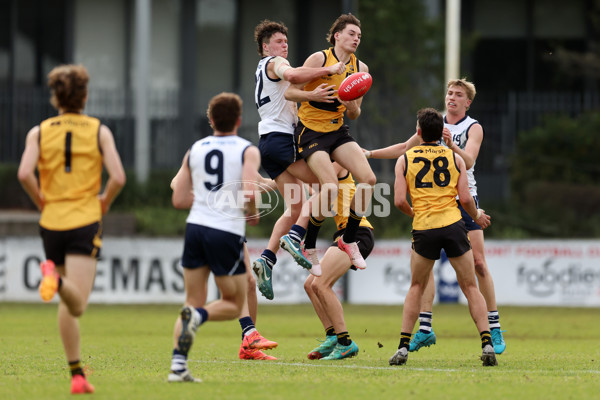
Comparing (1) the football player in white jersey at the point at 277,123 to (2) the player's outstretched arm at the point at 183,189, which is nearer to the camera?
(2) the player's outstretched arm at the point at 183,189

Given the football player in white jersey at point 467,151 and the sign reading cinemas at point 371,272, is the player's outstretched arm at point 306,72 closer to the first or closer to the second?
the football player in white jersey at point 467,151

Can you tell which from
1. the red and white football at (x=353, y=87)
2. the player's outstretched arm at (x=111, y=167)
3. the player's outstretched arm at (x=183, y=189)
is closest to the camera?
the player's outstretched arm at (x=111, y=167)

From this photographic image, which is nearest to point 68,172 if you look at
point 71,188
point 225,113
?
point 71,188

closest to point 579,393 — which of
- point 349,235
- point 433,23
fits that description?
point 349,235

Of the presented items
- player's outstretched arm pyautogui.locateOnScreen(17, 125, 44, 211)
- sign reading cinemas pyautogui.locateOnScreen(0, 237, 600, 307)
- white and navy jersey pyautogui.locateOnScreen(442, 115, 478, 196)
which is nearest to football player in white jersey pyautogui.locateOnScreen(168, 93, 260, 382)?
player's outstretched arm pyautogui.locateOnScreen(17, 125, 44, 211)

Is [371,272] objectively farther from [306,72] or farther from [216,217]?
[216,217]

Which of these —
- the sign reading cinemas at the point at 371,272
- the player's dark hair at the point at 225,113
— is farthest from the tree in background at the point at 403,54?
the player's dark hair at the point at 225,113

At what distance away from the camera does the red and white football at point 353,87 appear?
30.3ft

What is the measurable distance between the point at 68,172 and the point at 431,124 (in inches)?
131

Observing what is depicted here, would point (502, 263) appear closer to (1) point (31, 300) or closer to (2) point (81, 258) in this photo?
(1) point (31, 300)

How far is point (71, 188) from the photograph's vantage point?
684cm

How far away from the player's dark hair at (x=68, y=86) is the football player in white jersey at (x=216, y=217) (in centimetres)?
92

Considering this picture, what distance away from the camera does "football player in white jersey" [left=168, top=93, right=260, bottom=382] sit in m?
7.21

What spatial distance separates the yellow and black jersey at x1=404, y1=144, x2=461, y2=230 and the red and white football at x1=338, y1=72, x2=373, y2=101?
95 cm
